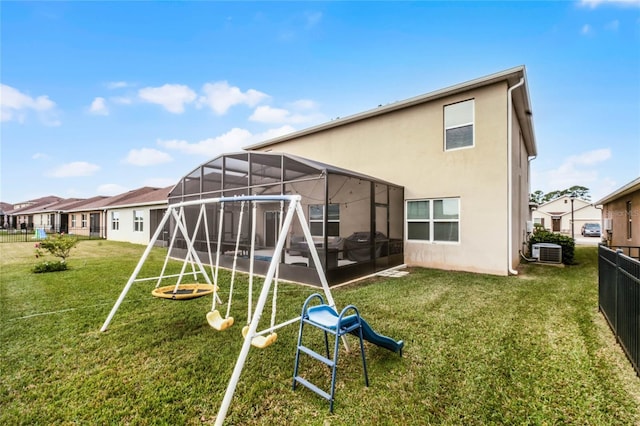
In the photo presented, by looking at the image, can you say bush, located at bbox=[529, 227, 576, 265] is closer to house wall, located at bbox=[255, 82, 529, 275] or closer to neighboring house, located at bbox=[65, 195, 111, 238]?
house wall, located at bbox=[255, 82, 529, 275]

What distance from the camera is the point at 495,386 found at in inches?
104

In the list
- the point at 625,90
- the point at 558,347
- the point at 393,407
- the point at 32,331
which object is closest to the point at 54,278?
the point at 32,331

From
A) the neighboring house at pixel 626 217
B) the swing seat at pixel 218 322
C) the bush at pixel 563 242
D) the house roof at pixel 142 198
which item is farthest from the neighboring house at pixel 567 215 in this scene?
the swing seat at pixel 218 322

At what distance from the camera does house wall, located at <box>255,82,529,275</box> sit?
24.6 ft

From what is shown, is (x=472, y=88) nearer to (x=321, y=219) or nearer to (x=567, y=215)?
(x=321, y=219)

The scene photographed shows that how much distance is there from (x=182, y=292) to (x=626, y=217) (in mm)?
16717

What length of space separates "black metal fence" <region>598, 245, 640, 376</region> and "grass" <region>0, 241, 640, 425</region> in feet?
0.55

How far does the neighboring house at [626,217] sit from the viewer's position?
32.5 ft

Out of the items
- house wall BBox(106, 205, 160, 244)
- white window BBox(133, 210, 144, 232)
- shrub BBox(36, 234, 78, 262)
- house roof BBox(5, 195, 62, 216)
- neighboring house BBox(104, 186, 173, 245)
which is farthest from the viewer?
house roof BBox(5, 195, 62, 216)

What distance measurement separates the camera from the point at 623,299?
339cm

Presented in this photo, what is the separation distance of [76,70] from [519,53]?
1597cm

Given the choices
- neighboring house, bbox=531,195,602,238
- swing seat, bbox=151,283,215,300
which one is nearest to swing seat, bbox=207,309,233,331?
swing seat, bbox=151,283,215,300

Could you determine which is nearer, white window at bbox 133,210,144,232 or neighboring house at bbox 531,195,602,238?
white window at bbox 133,210,144,232

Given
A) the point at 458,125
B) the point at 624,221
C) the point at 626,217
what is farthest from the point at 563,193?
the point at 458,125
